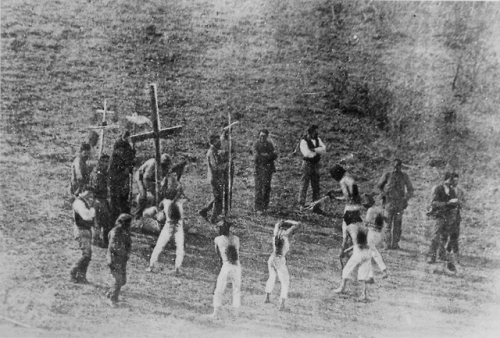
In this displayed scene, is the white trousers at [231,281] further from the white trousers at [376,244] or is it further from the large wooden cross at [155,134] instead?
the white trousers at [376,244]

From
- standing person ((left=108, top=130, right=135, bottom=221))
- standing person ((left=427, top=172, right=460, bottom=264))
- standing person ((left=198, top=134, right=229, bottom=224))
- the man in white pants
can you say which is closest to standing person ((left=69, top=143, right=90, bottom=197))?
standing person ((left=108, top=130, right=135, bottom=221))

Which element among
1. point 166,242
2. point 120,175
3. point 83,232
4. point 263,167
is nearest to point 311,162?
point 263,167

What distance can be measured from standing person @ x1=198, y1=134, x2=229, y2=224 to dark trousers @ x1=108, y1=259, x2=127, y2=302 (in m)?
1.10

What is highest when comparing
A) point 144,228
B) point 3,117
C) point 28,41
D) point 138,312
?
point 28,41

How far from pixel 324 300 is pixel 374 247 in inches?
32.4

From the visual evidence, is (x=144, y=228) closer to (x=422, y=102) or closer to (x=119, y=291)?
(x=119, y=291)

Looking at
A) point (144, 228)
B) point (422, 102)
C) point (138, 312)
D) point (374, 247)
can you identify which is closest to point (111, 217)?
point (144, 228)

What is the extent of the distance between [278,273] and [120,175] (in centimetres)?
209

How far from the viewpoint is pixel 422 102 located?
11211 millimetres

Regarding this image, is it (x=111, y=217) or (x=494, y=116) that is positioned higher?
(x=494, y=116)

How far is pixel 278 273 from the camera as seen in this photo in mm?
10859

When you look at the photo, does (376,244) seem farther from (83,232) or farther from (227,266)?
(83,232)

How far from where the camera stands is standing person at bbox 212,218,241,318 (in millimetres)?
10758

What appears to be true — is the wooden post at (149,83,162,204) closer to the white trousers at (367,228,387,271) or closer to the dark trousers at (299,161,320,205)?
the dark trousers at (299,161,320,205)
